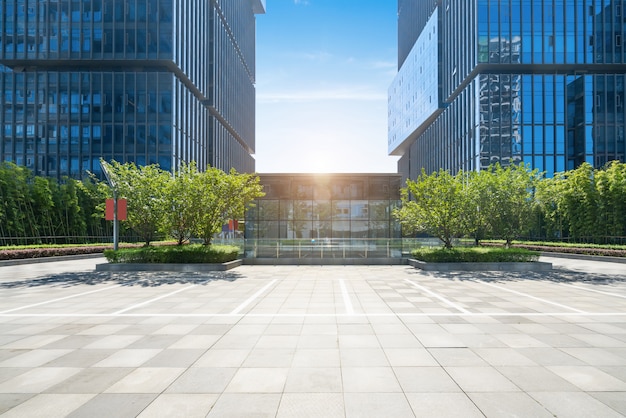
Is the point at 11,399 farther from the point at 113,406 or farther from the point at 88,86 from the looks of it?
the point at 88,86

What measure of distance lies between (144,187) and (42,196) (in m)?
14.9

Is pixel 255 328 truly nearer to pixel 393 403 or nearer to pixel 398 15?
pixel 393 403

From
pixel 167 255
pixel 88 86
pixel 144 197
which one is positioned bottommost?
pixel 167 255

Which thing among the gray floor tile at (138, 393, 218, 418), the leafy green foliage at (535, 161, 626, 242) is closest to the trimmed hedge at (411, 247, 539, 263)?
the leafy green foliage at (535, 161, 626, 242)

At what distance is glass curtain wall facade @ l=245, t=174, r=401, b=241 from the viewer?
35.1m

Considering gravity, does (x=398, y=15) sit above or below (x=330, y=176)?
above

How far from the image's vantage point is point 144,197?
70.1 feet

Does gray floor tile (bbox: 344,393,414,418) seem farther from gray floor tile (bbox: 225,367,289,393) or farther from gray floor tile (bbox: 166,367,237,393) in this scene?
gray floor tile (bbox: 166,367,237,393)

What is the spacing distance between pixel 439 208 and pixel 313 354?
1699 centimetres

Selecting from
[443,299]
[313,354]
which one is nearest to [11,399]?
[313,354]

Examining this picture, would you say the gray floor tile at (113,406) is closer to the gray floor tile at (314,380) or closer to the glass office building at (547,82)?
the gray floor tile at (314,380)

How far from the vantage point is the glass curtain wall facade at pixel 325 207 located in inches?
1383

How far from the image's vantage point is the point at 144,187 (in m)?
21.4

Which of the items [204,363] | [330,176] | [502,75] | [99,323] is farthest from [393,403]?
[502,75]
